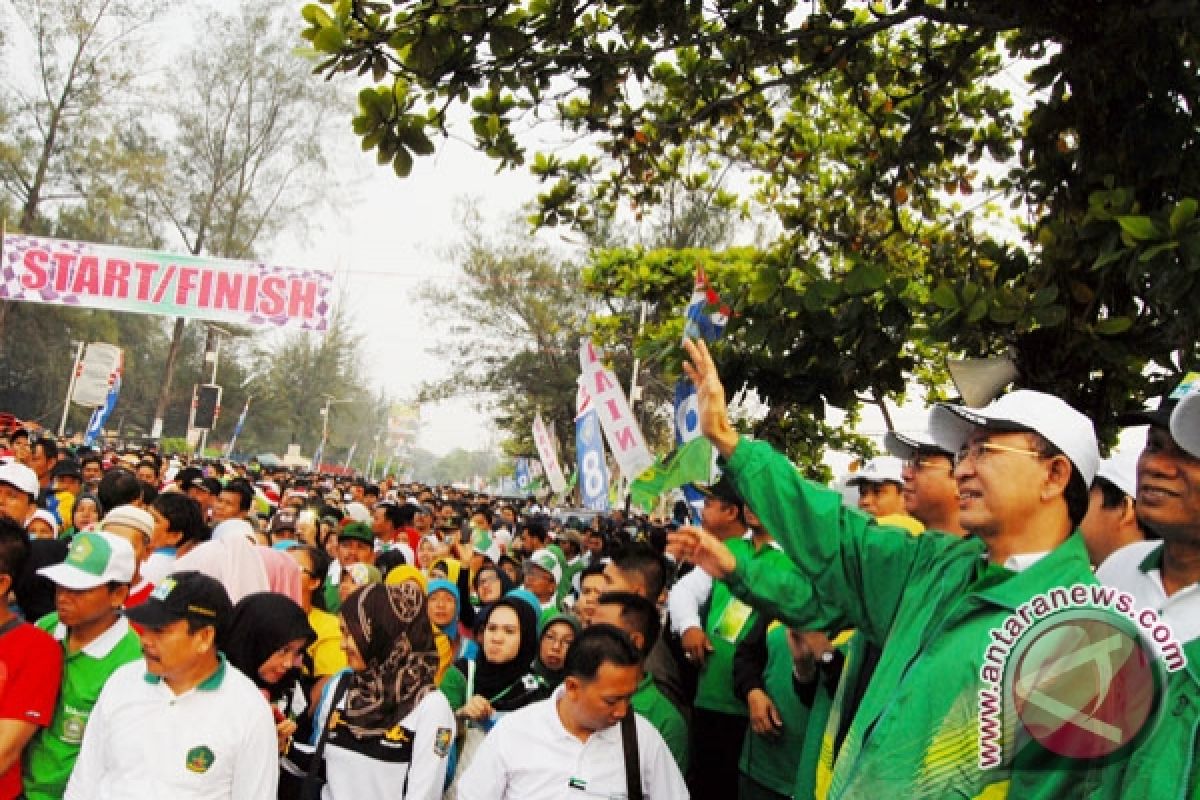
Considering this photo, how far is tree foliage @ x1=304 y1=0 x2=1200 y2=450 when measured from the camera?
4633 millimetres

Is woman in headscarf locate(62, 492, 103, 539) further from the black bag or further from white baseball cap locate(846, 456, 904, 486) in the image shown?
white baseball cap locate(846, 456, 904, 486)

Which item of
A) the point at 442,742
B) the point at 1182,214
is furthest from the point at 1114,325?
the point at 442,742

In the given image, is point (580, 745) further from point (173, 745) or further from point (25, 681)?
point (25, 681)

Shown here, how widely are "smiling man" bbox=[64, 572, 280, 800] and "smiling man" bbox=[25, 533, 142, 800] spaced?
0.37 m

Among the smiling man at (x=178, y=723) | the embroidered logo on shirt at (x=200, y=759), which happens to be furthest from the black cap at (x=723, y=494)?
the embroidered logo on shirt at (x=200, y=759)

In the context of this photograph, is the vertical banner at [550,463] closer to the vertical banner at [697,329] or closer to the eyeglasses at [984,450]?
the vertical banner at [697,329]

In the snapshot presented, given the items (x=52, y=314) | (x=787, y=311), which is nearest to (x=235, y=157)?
(x=52, y=314)

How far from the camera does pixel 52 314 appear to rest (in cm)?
4819

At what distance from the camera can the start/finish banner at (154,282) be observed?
18.3 m

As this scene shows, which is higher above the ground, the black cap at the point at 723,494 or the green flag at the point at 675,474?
the black cap at the point at 723,494

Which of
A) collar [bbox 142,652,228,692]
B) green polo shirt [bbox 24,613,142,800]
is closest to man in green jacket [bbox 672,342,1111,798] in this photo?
collar [bbox 142,652,228,692]

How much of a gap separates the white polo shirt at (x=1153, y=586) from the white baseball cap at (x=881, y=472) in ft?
5.51

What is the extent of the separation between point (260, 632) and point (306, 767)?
1.85 ft

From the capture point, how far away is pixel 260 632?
14.8 ft
